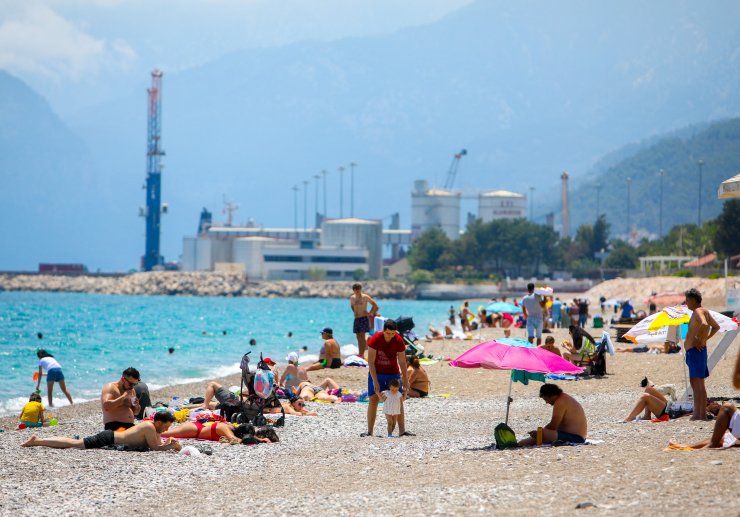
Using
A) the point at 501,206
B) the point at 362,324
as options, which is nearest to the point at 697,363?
the point at 362,324

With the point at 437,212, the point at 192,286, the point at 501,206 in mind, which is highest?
the point at 501,206

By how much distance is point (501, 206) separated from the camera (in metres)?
186

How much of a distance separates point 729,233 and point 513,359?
71.6 metres

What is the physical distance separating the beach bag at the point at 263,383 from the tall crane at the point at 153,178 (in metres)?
135

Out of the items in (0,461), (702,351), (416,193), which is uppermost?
(416,193)

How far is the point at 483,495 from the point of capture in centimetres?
904

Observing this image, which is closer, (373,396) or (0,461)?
(0,461)

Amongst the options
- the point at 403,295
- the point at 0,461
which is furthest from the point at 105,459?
the point at 403,295

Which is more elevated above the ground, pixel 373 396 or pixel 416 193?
pixel 416 193

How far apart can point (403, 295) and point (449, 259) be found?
7.62 meters

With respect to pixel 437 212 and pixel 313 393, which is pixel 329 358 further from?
pixel 437 212

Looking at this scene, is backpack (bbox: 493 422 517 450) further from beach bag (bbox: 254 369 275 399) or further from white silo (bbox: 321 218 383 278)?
white silo (bbox: 321 218 383 278)

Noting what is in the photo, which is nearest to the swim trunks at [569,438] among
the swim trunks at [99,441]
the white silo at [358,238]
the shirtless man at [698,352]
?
the shirtless man at [698,352]

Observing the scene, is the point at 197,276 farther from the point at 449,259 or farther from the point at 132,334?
the point at 132,334
